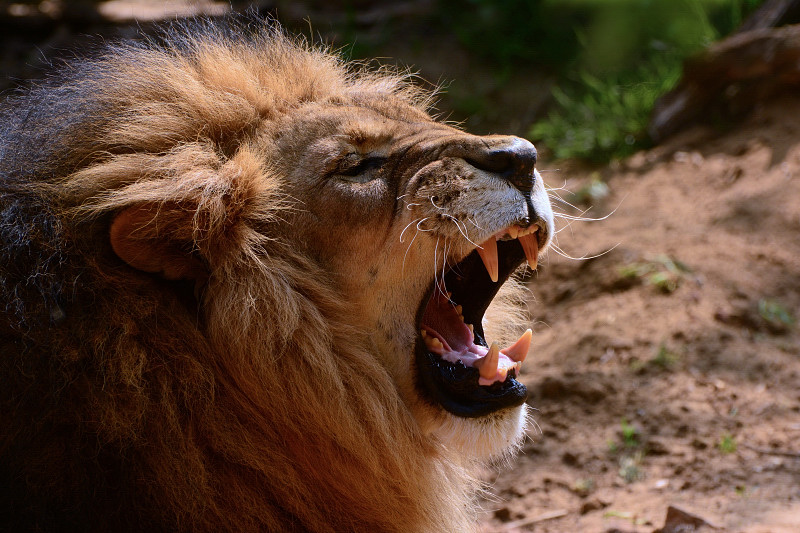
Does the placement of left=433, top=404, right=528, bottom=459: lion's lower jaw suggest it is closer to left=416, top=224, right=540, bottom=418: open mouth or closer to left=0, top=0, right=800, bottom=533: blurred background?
left=416, top=224, right=540, bottom=418: open mouth

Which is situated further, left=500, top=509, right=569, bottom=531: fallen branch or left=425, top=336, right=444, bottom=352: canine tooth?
left=500, top=509, right=569, bottom=531: fallen branch

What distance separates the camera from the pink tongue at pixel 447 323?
268cm

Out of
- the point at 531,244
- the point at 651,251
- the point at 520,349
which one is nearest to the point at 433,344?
the point at 520,349

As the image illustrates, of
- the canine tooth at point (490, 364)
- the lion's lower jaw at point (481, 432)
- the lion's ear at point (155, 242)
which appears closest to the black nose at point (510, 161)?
the canine tooth at point (490, 364)

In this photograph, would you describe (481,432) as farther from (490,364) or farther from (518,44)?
(518,44)

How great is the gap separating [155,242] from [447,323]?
0.96 meters

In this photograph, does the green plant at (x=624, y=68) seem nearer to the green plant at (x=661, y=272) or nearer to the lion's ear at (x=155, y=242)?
the green plant at (x=661, y=272)

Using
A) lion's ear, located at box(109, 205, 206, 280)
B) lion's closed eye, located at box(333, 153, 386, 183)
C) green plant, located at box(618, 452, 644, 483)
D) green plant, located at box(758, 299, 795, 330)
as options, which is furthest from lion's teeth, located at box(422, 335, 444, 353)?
green plant, located at box(758, 299, 795, 330)

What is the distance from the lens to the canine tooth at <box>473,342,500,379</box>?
7.93 ft

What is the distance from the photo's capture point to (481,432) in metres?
2.44

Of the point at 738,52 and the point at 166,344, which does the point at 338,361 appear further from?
the point at 738,52

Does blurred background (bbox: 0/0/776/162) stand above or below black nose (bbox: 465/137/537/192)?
below

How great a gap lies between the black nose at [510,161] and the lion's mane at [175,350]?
1.79 ft

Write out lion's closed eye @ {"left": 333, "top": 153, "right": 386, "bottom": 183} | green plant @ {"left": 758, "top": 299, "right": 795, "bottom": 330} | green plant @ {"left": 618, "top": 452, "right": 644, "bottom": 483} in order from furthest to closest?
green plant @ {"left": 758, "top": 299, "right": 795, "bottom": 330} → green plant @ {"left": 618, "top": 452, "right": 644, "bottom": 483} → lion's closed eye @ {"left": 333, "top": 153, "right": 386, "bottom": 183}
